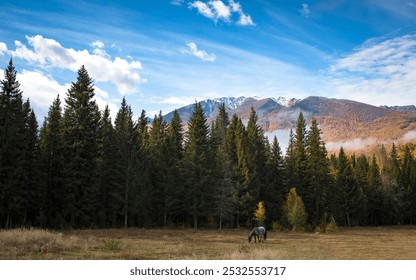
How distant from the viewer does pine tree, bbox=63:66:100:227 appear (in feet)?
129

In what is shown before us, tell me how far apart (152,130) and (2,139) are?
29.9 metres

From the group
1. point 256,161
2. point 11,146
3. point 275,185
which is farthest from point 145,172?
point 275,185

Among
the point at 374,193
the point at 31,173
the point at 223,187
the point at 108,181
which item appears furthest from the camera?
the point at 374,193

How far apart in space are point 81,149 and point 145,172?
10.8 m

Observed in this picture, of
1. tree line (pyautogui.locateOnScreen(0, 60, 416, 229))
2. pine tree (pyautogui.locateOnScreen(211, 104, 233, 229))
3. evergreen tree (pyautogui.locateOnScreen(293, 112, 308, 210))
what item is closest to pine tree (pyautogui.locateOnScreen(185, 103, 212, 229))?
tree line (pyautogui.locateOnScreen(0, 60, 416, 229))

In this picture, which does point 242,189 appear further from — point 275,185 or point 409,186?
point 409,186

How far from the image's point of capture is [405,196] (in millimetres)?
88375

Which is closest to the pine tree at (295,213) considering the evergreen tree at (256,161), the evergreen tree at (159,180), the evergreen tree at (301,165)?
the evergreen tree at (256,161)

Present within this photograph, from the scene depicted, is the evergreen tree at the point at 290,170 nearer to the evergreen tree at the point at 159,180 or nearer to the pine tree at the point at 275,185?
the pine tree at the point at 275,185

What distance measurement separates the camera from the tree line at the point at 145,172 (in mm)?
38219

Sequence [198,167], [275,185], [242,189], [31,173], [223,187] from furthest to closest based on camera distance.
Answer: [275,185] < [242,189] < [223,187] < [198,167] < [31,173]

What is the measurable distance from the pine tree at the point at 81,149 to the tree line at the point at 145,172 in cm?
11

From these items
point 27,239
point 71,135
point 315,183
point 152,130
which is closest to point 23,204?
point 71,135

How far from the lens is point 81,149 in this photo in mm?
39844
